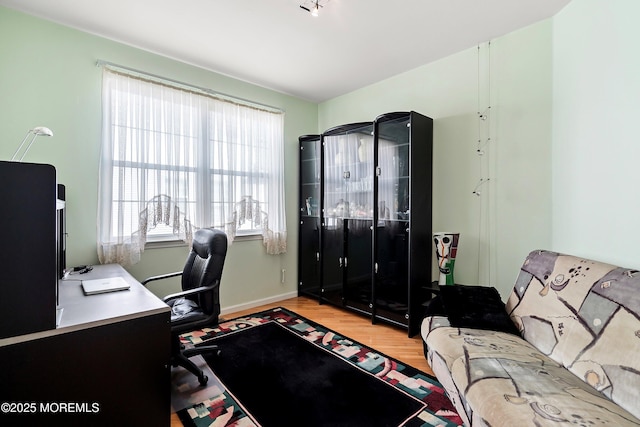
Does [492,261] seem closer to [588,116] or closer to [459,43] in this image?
[588,116]

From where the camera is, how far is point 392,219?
2992 mm

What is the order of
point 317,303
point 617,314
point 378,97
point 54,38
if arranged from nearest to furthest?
point 617,314 → point 54,38 → point 378,97 → point 317,303

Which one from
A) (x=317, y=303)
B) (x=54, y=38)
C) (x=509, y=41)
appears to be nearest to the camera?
(x=54, y=38)

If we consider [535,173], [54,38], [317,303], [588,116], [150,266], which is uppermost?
[54,38]

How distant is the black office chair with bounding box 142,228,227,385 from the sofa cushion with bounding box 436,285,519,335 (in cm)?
168

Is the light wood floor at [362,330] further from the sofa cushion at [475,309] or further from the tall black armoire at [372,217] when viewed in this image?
the sofa cushion at [475,309]

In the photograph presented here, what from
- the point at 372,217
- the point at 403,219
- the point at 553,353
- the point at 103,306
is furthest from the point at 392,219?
the point at 103,306

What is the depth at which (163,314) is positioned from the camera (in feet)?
4.77

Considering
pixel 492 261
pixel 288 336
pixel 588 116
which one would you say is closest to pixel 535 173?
pixel 588 116

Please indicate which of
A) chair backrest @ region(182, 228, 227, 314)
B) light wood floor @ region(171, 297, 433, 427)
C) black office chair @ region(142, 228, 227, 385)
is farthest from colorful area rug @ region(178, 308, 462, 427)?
chair backrest @ region(182, 228, 227, 314)

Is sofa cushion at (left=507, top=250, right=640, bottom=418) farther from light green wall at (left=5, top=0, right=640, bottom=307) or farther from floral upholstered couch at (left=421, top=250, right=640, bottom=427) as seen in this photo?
light green wall at (left=5, top=0, right=640, bottom=307)

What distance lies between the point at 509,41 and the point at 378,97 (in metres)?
1.37

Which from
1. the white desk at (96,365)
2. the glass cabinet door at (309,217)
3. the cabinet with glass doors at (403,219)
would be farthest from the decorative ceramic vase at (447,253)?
the white desk at (96,365)

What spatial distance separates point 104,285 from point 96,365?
2.27ft
